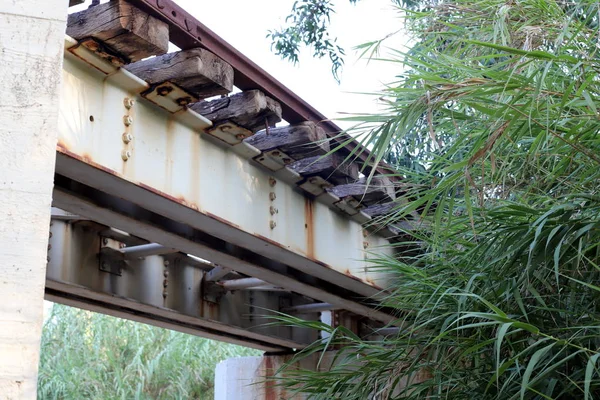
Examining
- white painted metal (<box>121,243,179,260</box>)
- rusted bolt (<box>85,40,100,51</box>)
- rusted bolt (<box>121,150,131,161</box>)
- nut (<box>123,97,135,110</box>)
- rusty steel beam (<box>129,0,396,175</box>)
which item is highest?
rusty steel beam (<box>129,0,396,175</box>)

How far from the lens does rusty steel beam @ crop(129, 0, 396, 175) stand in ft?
12.6

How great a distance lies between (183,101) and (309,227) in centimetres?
151

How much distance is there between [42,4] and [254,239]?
2408 mm

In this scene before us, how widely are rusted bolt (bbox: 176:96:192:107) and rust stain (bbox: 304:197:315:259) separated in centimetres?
Answer: 143

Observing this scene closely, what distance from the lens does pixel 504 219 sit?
3.99m

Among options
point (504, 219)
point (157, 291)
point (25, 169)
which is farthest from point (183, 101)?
point (157, 291)

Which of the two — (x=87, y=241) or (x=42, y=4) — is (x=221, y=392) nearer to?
(x=87, y=241)

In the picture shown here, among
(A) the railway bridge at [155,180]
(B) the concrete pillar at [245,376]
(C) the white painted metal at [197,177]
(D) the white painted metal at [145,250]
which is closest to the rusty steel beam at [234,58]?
(A) the railway bridge at [155,180]

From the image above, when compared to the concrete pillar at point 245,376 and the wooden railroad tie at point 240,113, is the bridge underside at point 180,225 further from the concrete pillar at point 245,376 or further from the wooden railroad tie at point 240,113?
the concrete pillar at point 245,376

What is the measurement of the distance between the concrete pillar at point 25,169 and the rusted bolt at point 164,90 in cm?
145

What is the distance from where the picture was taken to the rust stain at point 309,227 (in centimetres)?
543

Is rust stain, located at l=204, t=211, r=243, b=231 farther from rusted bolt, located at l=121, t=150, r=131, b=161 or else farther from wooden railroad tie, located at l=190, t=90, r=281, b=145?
rusted bolt, located at l=121, t=150, r=131, b=161

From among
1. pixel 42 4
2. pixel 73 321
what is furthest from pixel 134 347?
pixel 42 4

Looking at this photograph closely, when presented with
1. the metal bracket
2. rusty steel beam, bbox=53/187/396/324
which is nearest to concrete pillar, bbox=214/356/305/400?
rusty steel beam, bbox=53/187/396/324
